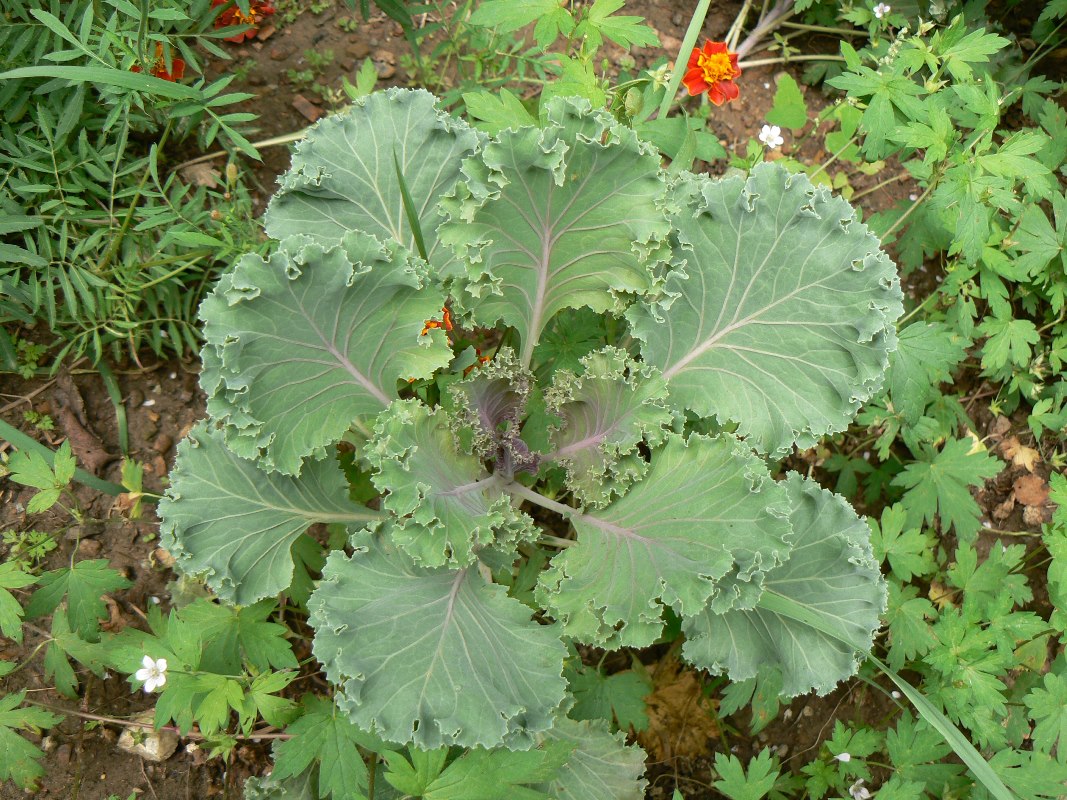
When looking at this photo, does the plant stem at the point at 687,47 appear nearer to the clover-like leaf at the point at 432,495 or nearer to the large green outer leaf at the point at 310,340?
the large green outer leaf at the point at 310,340

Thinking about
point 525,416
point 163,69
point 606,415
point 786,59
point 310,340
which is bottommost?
point 525,416

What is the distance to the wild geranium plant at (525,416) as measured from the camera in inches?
81.0

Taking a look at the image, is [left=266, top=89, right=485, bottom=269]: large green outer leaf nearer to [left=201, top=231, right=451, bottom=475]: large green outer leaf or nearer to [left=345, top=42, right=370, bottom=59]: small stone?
[left=201, top=231, right=451, bottom=475]: large green outer leaf

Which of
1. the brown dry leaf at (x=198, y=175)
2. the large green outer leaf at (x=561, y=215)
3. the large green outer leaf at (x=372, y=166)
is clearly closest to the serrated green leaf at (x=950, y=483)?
the large green outer leaf at (x=561, y=215)

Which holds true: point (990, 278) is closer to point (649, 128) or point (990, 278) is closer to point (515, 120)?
point (649, 128)

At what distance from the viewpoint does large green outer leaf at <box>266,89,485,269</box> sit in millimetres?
2418

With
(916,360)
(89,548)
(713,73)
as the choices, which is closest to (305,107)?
(713,73)

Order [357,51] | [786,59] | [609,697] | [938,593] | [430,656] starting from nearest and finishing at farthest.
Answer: [430,656]
[609,697]
[938,593]
[357,51]
[786,59]

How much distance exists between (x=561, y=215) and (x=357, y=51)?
2.05 meters

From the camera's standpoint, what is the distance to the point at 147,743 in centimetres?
284

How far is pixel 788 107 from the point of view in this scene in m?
3.38

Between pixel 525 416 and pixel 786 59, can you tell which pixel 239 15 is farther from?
pixel 786 59

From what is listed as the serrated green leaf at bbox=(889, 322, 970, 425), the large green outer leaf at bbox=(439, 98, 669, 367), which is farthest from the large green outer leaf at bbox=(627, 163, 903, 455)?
the serrated green leaf at bbox=(889, 322, 970, 425)

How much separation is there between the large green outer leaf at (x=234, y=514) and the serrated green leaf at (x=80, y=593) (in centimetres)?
50
